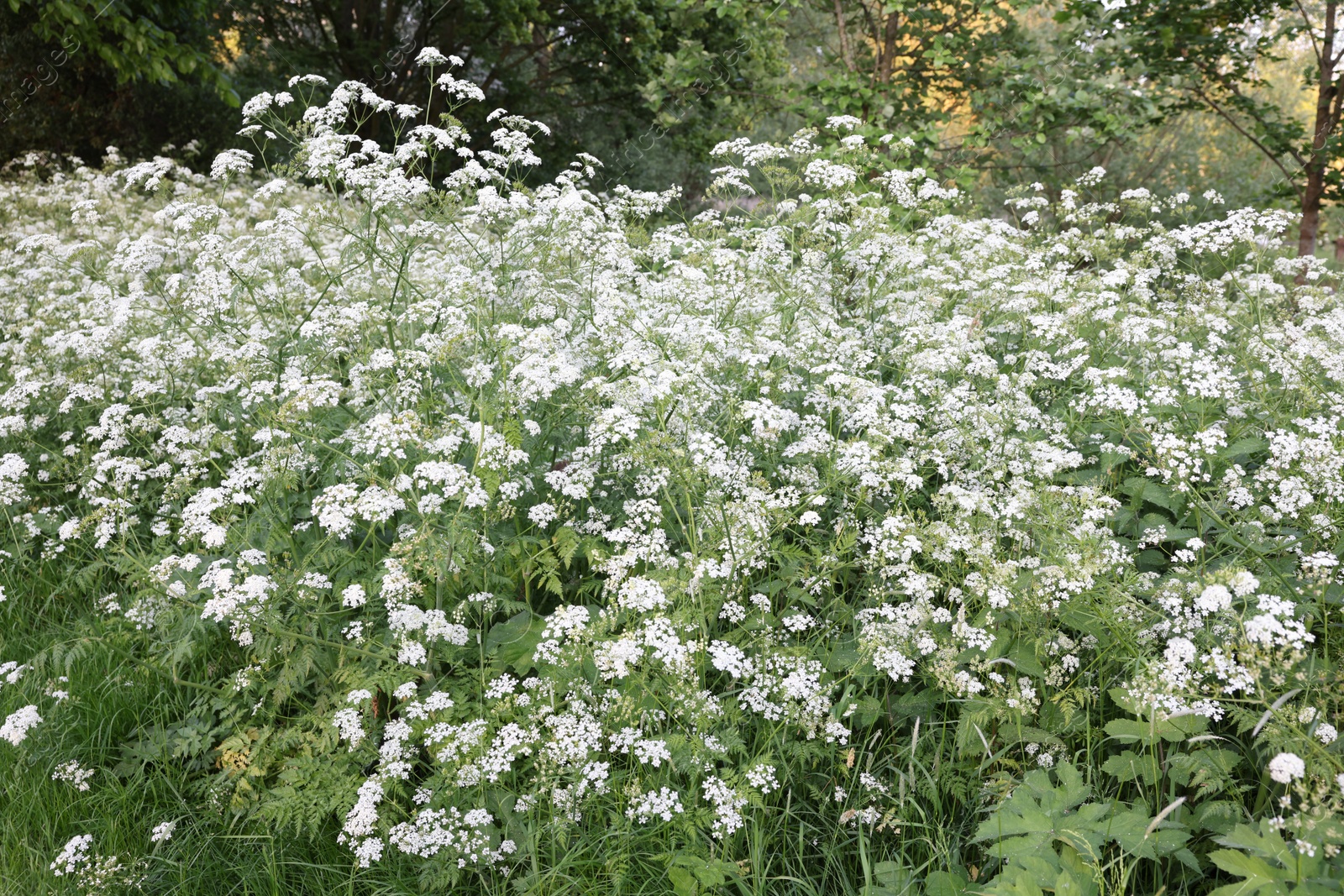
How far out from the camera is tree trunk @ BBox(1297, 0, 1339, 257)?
9211mm

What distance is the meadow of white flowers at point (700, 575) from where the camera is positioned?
2918 millimetres

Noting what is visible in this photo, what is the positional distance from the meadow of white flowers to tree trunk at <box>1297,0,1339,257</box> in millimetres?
5157

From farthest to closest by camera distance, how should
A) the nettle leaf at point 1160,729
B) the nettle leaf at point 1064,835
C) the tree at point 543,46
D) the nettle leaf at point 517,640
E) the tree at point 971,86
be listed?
1. the tree at point 543,46
2. the tree at point 971,86
3. the nettle leaf at point 517,640
4. the nettle leaf at point 1160,729
5. the nettle leaf at point 1064,835

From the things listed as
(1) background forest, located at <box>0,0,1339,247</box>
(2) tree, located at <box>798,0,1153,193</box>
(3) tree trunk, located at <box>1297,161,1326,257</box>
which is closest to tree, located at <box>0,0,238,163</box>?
(1) background forest, located at <box>0,0,1339,247</box>

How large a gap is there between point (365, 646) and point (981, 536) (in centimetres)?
275

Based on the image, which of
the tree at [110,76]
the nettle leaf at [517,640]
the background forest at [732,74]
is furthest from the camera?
the tree at [110,76]

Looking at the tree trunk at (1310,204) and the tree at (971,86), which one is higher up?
the tree at (971,86)

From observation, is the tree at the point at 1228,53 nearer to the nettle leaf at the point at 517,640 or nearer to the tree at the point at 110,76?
the nettle leaf at the point at 517,640

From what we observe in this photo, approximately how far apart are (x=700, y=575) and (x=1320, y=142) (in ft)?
33.3

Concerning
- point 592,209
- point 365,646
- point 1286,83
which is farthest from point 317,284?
point 1286,83

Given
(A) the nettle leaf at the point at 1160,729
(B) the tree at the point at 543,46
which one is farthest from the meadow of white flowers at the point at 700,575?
(B) the tree at the point at 543,46

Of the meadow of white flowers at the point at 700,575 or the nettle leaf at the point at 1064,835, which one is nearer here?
the nettle leaf at the point at 1064,835

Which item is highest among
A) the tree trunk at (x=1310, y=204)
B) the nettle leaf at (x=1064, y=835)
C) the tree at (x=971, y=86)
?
the tree at (x=971, y=86)

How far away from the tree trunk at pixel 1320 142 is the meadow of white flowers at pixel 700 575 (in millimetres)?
5157
